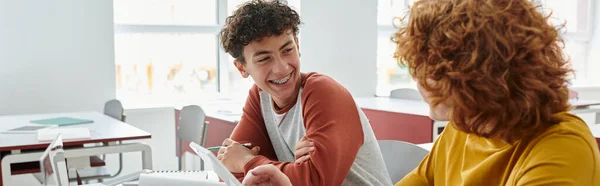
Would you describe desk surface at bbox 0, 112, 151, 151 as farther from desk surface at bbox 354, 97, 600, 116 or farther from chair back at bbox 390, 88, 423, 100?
chair back at bbox 390, 88, 423, 100

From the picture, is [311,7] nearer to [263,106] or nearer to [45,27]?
[45,27]

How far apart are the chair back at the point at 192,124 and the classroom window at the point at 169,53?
1363mm

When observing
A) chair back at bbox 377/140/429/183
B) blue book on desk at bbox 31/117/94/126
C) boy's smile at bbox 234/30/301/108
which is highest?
boy's smile at bbox 234/30/301/108

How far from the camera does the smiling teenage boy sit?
1339mm

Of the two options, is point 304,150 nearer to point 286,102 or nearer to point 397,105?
point 286,102

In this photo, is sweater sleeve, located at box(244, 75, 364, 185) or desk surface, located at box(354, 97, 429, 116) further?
desk surface, located at box(354, 97, 429, 116)

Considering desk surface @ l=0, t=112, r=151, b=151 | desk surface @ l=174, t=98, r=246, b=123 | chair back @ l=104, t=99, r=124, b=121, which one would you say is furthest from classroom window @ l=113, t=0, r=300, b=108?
desk surface @ l=0, t=112, r=151, b=151

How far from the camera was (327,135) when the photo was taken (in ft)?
4.38

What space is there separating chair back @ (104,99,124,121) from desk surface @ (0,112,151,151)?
0.32 feet

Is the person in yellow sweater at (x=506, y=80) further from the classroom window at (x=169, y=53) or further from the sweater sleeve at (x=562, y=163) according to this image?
the classroom window at (x=169, y=53)

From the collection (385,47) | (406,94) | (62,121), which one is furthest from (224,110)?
(385,47)

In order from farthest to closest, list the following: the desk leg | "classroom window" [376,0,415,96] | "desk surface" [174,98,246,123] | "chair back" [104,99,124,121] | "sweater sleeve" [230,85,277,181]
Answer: "classroom window" [376,0,415,96], "chair back" [104,99,124,121], "desk surface" [174,98,246,123], the desk leg, "sweater sleeve" [230,85,277,181]

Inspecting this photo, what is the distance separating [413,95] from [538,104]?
3914 millimetres

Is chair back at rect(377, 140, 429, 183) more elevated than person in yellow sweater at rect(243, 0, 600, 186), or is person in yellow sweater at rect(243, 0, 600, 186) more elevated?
person in yellow sweater at rect(243, 0, 600, 186)
